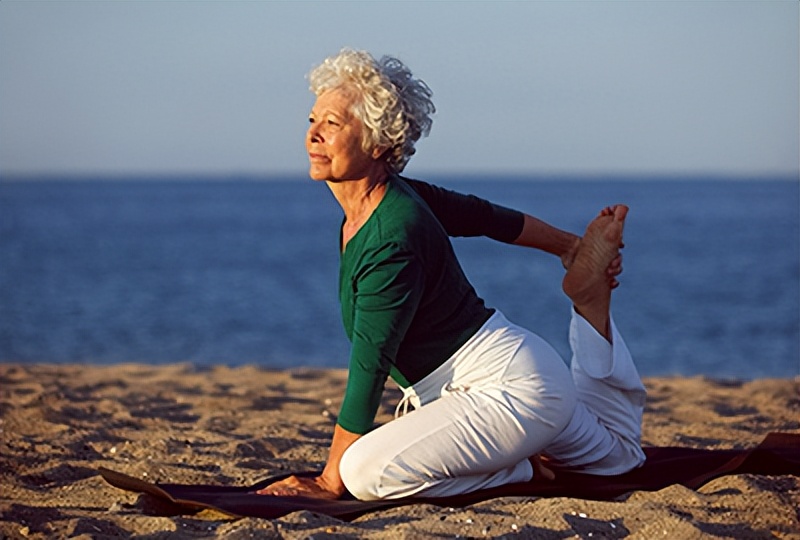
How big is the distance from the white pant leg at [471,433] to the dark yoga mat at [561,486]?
0.07 meters

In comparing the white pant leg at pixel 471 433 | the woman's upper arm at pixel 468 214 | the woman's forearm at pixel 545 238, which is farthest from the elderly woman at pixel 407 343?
the woman's forearm at pixel 545 238

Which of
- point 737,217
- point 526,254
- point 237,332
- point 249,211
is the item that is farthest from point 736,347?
point 249,211

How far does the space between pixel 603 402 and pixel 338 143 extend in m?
1.54

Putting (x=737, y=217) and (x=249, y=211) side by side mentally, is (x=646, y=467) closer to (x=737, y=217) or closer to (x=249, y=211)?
(x=737, y=217)

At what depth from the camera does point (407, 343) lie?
13.8ft

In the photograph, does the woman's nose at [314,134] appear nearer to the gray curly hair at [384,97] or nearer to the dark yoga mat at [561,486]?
the gray curly hair at [384,97]

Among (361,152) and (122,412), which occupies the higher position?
(361,152)

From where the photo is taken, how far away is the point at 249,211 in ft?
248

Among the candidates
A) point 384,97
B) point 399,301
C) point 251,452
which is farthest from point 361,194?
point 251,452

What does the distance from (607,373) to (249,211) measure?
72124 millimetres

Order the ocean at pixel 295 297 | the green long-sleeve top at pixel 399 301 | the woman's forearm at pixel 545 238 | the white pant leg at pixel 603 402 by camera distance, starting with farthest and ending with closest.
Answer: the ocean at pixel 295 297 → the woman's forearm at pixel 545 238 → the white pant leg at pixel 603 402 → the green long-sleeve top at pixel 399 301

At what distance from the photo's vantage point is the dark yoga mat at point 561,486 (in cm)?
404

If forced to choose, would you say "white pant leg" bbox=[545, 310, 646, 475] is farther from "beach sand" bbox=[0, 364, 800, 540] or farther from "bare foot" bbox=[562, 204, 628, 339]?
"beach sand" bbox=[0, 364, 800, 540]

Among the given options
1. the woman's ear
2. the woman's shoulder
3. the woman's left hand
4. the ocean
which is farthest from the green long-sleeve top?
the ocean
